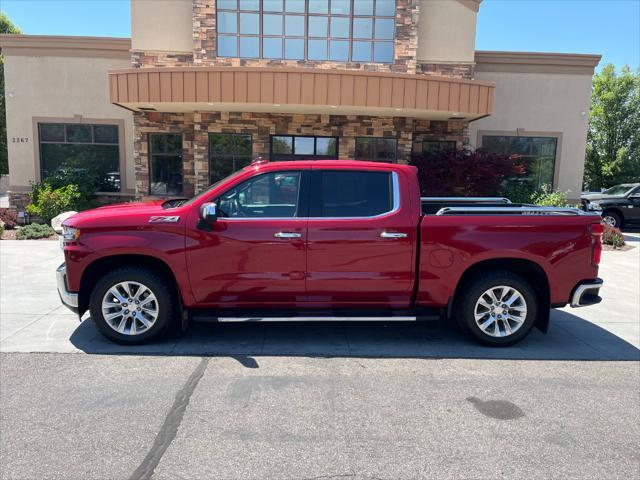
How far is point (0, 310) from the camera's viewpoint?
20.8 feet

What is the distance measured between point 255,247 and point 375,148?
10.7 meters

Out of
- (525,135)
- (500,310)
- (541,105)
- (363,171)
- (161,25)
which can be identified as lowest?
(500,310)

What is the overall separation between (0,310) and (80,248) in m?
2.37

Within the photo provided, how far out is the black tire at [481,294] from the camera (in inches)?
204

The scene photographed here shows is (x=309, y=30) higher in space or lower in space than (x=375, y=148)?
higher

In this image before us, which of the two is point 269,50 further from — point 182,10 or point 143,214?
point 143,214

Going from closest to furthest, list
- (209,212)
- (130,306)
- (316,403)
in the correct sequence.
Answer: (316,403), (209,212), (130,306)

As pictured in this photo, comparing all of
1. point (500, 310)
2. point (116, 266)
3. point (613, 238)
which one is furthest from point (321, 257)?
point (613, 238)

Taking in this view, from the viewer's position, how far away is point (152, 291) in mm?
4984

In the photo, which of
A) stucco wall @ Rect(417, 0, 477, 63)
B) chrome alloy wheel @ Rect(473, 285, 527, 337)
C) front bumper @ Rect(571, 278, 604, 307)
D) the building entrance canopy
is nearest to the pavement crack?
chrome alloy wheel @ Rect(473, 285, 527, 337)

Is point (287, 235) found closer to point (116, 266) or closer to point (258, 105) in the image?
point (116, 266)

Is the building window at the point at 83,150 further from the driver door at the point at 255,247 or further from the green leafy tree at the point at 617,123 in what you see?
the green leafy tree at the point at 617,123

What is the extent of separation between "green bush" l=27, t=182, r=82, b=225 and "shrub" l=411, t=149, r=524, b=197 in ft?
33.0

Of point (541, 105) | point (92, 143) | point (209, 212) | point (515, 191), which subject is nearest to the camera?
point (209, 212)
